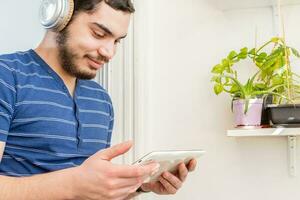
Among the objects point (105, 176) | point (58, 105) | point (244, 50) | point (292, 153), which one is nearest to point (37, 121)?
point (58, 105)

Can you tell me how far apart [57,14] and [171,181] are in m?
0.51

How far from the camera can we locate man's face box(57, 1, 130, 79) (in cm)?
Result: 97

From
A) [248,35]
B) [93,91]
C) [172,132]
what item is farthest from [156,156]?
[248,35]

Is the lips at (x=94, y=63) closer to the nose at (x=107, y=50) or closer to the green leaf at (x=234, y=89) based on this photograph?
the nose at (x=107, y=50)

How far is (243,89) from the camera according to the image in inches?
44.9

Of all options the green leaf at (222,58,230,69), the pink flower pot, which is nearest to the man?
the pink flower pot

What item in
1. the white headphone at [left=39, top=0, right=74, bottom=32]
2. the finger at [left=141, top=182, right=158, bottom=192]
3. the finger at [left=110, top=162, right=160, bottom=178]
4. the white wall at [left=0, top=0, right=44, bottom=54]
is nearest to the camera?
the finger at [left=110, top=162, right=160, bottom=178]

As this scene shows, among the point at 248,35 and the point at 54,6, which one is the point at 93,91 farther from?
the point at 248,35

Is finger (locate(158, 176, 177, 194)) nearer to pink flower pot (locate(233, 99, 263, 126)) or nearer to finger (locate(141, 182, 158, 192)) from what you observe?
finger (locate(141, 182, 158, 192))

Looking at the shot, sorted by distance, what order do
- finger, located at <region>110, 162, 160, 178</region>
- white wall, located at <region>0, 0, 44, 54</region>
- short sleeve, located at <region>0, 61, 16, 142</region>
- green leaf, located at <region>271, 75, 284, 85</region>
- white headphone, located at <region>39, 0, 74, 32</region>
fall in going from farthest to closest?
white wall, located at <region>0, 0, 44, 54</region> < green leaf, located at <region>271, 75, 284, 85</region> < white headphone, located at <region>39, 0, 74, 32</region> < short sleeve, located at <region>0, 61, 16, 142</region> < finger, located at <region>110, 162, 160, 178</region>

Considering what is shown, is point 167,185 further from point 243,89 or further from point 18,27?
point 18,27

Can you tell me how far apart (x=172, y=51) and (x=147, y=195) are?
1.65 feet

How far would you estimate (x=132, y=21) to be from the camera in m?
1.27

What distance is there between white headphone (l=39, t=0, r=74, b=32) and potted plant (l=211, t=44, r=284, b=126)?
19.3 inches
